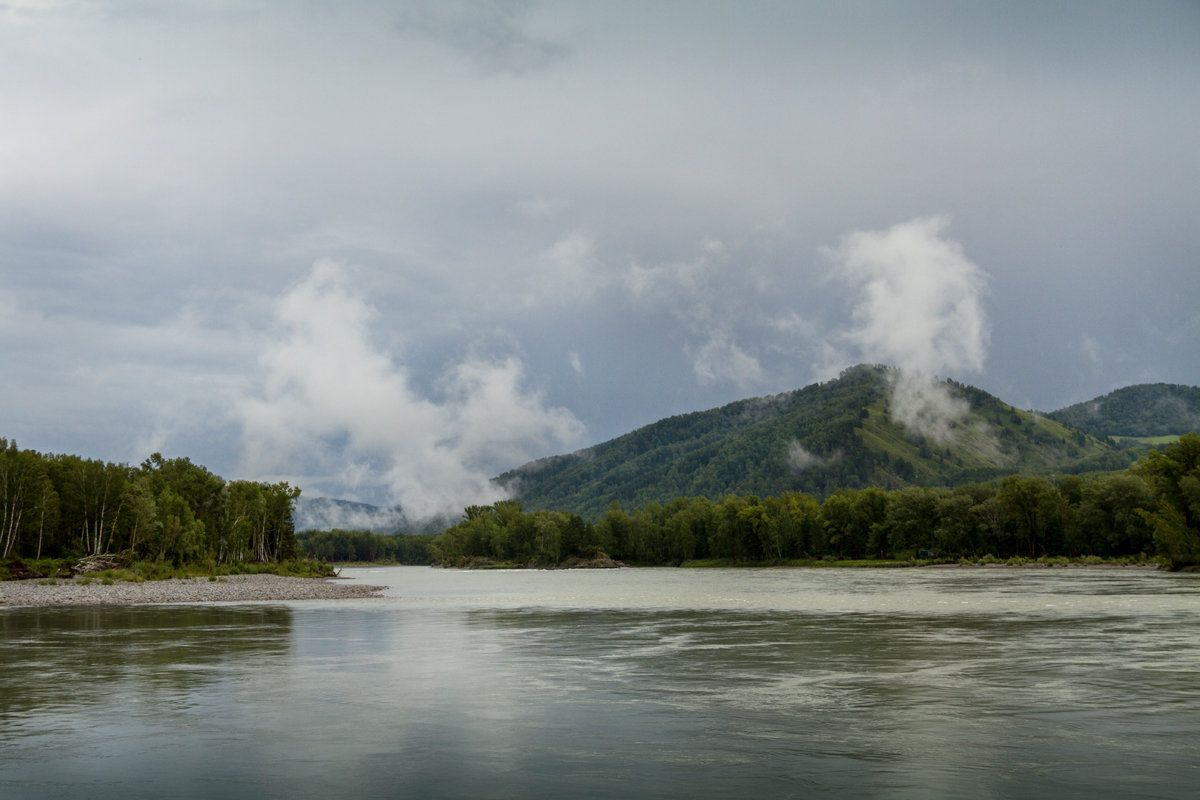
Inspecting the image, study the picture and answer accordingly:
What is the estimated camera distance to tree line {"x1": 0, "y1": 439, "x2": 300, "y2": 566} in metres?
106

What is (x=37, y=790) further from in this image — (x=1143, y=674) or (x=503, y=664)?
(x=1143, y=674)

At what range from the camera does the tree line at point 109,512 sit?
106500 mm

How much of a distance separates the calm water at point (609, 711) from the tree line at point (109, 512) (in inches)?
2869

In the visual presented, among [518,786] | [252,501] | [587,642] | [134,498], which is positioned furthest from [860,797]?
[252,501]

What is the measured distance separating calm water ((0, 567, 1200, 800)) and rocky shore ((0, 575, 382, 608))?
25046 millimetres

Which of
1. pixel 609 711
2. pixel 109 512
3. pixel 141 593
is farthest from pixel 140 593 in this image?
pixel 609 711

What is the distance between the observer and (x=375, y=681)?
27.1 meters

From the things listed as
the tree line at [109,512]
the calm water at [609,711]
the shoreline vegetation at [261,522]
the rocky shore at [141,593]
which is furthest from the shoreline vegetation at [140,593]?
the calm water at [609,711]

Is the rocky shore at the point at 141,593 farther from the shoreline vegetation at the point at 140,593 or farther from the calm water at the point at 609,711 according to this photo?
the calm water at the point at 609,711

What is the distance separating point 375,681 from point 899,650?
18893 millimetres

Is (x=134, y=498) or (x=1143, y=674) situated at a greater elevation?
(x=134, y=498)

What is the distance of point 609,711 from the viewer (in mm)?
21688

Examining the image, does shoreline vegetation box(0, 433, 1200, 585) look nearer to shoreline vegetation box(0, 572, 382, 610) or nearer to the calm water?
shoreline vegetation box(0, 572, 382, 610)

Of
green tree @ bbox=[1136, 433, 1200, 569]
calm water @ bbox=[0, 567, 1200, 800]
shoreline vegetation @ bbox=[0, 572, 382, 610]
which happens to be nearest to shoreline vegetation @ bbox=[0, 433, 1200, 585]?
green tree @ bbox=[1136, 433, 1200, 569]
